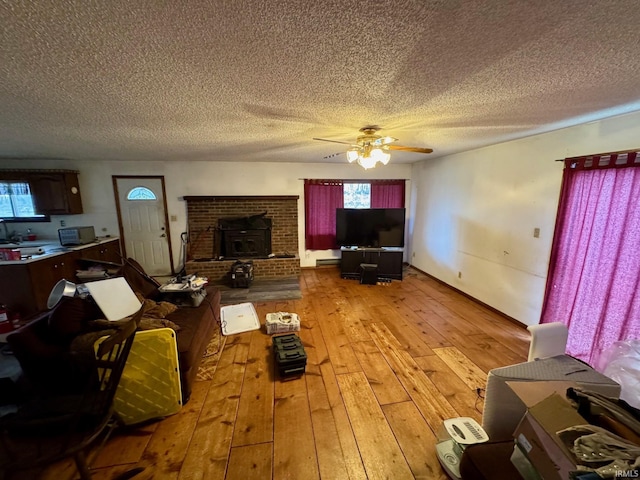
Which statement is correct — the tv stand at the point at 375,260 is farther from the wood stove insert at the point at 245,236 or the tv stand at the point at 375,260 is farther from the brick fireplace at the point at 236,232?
the wood stove insert at the point at 245,236

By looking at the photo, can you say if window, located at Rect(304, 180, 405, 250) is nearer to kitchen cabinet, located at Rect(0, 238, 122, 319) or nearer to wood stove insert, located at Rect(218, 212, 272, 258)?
wood stove insert, located at Rect(218, 212, 272, 258)

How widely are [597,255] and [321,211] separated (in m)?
3.87

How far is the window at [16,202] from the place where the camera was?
4.31 meters

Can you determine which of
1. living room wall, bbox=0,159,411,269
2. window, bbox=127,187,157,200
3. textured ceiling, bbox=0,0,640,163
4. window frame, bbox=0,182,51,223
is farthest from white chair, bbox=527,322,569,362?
window frame, bbox=0,182,51,223

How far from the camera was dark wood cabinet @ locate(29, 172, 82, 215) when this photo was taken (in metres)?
4.27

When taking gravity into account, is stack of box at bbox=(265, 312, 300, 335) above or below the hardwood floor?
above

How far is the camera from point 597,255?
7.48 feet

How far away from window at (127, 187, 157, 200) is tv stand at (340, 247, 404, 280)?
3730mm

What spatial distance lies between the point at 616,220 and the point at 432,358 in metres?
1.91

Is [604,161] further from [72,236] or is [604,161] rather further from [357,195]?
[72,236]

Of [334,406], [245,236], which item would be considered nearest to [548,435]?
[334,406]

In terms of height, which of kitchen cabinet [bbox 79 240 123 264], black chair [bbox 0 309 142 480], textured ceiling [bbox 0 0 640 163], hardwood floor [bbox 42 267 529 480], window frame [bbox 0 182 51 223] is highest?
textured ceiling [bbox 0 0 640 163]

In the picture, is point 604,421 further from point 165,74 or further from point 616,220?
point 165,74

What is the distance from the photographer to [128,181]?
15.5ft
